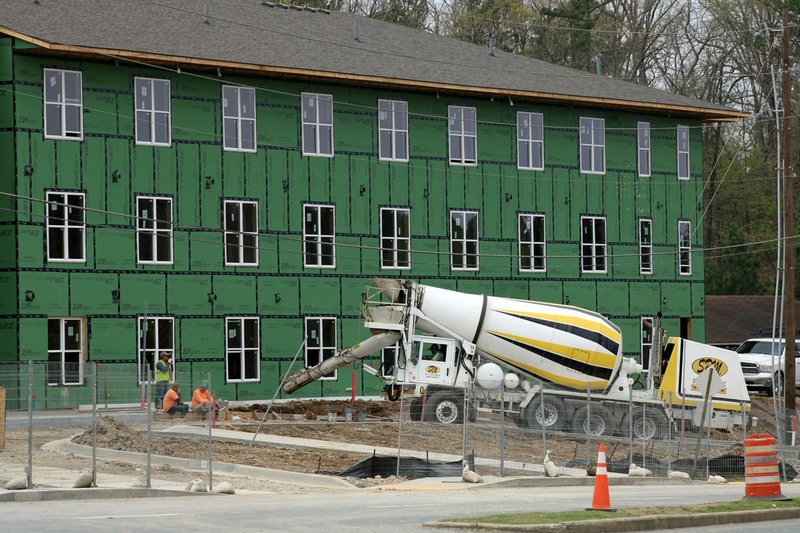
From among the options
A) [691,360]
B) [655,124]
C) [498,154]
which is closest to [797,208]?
[655,124]

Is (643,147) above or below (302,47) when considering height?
below

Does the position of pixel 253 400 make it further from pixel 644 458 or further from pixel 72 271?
pixel 644 458

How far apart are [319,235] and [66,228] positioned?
8553mm

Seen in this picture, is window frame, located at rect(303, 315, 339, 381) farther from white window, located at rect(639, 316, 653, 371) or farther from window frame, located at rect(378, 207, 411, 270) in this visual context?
white window, located at rect(639, 316, 653, 371)

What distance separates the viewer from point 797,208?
75750 millimetres

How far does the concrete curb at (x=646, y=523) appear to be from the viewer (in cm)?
1630

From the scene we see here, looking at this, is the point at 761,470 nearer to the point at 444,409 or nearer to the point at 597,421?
the point at 444,409

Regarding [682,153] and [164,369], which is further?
[682,153]

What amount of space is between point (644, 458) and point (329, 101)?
2139cm

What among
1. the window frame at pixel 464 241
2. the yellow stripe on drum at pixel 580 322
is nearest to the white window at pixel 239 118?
the window frame at pixel 464 241

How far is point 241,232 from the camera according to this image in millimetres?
44438

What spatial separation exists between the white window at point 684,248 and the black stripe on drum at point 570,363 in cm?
1580

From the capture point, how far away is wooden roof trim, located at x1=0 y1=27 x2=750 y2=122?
41.1 meters

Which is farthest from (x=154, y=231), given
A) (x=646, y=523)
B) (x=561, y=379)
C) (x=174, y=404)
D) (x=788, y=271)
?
(x=646, y=523)
